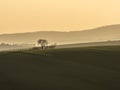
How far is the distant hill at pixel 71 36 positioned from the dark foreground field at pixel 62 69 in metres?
0.31

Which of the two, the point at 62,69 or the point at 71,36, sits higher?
the point at 71,36

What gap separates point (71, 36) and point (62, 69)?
0.52 m

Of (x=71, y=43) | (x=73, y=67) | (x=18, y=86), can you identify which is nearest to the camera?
(x=18, y=86)

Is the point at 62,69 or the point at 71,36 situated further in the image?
the point at 71,36

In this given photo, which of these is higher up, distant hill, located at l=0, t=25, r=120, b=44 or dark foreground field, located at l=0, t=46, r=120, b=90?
distant hill, located at l=0, t=25, r=120, b=44

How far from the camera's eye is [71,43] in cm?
128

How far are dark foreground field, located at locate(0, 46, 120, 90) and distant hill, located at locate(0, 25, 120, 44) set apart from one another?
0.31 meters

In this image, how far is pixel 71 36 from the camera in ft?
4.54

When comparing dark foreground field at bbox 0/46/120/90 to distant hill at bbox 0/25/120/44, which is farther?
distant hill at bbox 0/25/120/44

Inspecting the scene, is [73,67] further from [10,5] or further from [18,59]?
[10,5]

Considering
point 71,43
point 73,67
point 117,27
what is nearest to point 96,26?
point 117,27

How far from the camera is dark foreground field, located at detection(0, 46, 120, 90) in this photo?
2.62 ft

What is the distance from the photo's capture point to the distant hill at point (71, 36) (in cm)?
130

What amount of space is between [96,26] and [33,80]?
746mm
